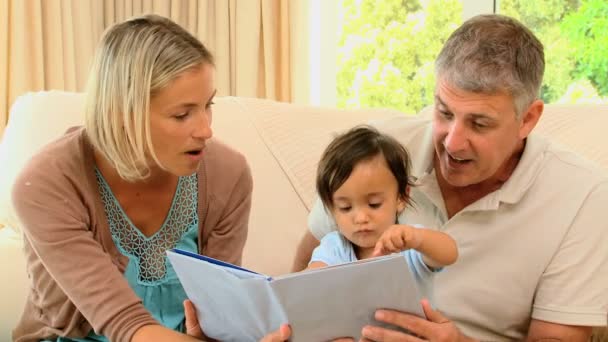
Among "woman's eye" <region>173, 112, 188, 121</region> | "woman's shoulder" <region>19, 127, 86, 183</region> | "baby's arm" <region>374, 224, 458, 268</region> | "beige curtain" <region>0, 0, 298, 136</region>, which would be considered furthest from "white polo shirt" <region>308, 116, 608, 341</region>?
"beige curtain" <region>0, 0, 298, 136</region>

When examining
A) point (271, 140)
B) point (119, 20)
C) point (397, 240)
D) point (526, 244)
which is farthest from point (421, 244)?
point (119, 20)

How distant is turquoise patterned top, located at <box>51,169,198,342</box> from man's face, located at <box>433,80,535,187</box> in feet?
1.81

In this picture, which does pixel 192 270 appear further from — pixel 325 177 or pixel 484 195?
pixel 484 195

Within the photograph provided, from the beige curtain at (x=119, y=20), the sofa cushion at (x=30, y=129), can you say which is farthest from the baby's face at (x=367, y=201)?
the beige curtain at (x=119, y=20)

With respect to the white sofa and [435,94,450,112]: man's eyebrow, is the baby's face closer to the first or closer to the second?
[435,94,450,112]: man's eyebrow

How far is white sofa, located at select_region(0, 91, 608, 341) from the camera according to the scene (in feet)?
6.74

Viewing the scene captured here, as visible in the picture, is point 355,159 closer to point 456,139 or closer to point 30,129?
point 456,139

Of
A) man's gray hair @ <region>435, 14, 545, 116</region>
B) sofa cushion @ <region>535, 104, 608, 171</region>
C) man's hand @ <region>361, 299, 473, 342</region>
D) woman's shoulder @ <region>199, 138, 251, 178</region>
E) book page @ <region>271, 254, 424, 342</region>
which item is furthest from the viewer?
sofa cushion @ <region>535, 104, 608, 171</region>

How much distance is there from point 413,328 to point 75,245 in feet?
2.21

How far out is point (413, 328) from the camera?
1.28 m

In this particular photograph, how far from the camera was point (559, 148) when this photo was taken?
1.73 m

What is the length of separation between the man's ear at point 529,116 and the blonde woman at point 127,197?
65 cm

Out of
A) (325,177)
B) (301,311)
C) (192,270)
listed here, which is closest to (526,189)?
(325,177)

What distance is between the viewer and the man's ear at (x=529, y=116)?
5.22ft
